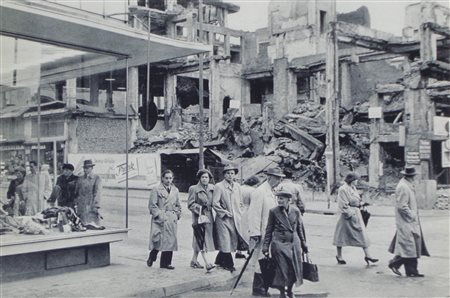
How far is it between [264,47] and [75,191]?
44.8 meters

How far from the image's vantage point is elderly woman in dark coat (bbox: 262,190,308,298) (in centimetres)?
694

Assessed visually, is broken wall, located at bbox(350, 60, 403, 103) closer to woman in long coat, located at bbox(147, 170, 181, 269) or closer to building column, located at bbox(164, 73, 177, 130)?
building column, located at bbox(164, 73, 177, 130)

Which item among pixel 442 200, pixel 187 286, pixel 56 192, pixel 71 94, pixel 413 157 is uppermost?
pixel 71 94

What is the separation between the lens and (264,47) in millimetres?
53125

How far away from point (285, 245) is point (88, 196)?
15.4ft

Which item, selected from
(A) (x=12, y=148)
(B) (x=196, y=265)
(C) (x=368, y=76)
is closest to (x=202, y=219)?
(B) (x=196, y=265)

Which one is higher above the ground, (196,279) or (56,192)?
(56,192)

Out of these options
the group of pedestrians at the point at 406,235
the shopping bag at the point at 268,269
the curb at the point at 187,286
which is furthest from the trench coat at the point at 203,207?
the group of pedestrians at the point at 406,235

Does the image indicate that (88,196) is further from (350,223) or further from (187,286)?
(350,223)

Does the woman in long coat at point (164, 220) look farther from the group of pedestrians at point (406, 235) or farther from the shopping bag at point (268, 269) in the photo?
the group of pedestrians at point (406, 235)

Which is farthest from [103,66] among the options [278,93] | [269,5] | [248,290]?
[269,5]

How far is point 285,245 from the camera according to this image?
6.99 metres

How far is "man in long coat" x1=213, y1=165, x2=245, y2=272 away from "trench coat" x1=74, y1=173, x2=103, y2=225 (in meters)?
2.36

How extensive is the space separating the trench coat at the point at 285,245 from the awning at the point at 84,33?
3.96m
